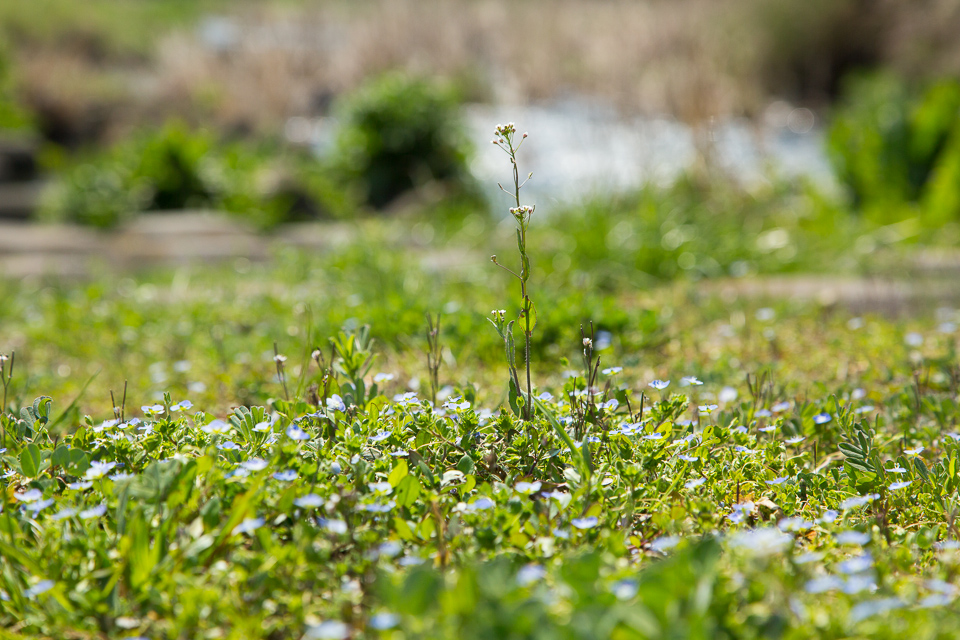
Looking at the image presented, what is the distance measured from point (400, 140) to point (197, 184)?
91.7 inches

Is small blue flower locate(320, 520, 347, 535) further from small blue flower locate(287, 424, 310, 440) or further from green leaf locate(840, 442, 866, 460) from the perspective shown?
green leaf locate(840, 442, 866, 460)

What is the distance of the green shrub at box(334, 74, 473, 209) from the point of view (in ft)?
29.3

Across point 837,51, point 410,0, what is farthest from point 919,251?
point 410,0

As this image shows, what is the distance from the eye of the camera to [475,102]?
1451 centimetres

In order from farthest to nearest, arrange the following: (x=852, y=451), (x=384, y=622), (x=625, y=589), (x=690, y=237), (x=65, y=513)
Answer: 1. (x=690, y=237)
2. (x=852, y=451)
3. (x=65, y=513)
4. (x=625, y=589)
5. (x=384, y=622)

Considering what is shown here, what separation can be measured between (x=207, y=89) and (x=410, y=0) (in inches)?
204

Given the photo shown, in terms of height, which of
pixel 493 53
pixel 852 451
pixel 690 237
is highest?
pixel 493 53

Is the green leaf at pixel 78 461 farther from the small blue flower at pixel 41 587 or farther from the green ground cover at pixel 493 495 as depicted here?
the small blue flower at pixel 41 587

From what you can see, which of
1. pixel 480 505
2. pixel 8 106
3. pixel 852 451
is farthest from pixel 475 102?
pixel 480 505

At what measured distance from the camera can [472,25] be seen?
1681 cm

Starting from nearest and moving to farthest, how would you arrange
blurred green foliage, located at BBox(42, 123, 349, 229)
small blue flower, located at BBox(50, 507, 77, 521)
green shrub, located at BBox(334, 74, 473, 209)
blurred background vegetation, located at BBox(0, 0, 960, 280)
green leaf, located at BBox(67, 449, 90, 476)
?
small blue flower, located at BBox(50, 507, 77, 521), green leaf, located at BBox(67, 449, 90, 476), blurred background vegetation, located at BBox(0, 0, 960, 280), blurred green foliage, located at BBox(42, 123, 349, 229), green shrub, located at BBox(334, 74, 473, 209)

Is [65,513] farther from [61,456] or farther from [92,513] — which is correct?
[61,456]

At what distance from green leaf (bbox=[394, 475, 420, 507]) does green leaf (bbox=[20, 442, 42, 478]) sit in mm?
756

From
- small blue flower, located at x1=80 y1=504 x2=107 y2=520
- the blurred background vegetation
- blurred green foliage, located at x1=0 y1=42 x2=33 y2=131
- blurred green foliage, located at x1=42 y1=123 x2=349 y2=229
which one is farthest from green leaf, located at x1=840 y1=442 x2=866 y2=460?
blurred green foliage, located at x1=0 y1=42 x2=33 y2=131
